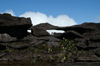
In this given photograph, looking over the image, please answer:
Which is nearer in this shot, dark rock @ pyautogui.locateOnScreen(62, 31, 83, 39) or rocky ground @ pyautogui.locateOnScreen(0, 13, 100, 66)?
rocky ground @ pyautogui.locateOnScreen(0, 13, 100, 66)

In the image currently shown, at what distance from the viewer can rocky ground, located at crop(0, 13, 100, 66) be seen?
10.7m

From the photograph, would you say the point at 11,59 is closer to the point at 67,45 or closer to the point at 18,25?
the point at 67,45

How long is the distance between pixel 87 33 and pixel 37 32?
7.77m

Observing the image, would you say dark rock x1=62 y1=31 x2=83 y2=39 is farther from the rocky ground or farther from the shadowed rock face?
the shadowed rock face

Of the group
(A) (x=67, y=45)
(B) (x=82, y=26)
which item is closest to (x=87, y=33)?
(B) (x=82, y=26)

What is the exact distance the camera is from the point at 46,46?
50.0 ft

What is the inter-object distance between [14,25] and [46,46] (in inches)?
256

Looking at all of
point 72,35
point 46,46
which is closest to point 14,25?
point 46,46

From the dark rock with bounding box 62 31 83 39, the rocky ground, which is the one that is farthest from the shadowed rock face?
the dark rock with bounding box 62 31 83 39

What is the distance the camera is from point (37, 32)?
69.0 ft

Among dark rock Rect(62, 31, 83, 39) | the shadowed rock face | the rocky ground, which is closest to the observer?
the rocky ground

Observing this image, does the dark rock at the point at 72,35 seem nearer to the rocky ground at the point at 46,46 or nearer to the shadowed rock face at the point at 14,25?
the rocky ground at the point at 46,46

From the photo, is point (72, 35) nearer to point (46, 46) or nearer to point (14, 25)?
point (46, 46)

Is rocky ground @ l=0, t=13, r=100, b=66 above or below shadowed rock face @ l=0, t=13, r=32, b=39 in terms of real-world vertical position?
below
